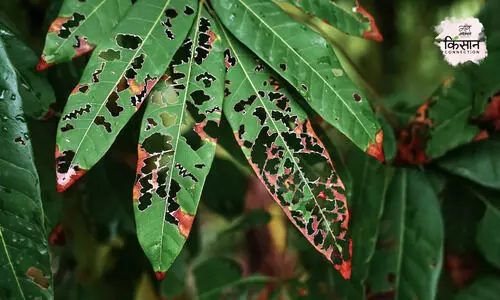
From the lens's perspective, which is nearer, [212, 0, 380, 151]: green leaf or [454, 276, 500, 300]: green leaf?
[212, 0, 380, 151]: green leaf

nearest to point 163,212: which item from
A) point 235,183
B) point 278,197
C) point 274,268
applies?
point 278,197

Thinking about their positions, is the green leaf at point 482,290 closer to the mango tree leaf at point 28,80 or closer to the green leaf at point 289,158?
the green leaf at point 289,158

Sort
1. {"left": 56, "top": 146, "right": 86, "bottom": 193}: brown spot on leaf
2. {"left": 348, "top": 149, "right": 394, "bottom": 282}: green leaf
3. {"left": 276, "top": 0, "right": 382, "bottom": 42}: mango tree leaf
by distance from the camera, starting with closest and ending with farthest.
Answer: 1. {"left": 56, "top": 146, "right": 86, "bottom": 193}: brown spot on leaf
2. {"left": 276, "top": 0, "right": 382, "bottom": 42}: mango tree leaf
3. {"left": 348, "top": 149, "right": 394, "bottom": 282}: green leaf

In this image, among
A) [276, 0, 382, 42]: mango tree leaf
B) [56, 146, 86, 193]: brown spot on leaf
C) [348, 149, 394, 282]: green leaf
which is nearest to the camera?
[56, 146, 86, 193]: brown spot on leaf

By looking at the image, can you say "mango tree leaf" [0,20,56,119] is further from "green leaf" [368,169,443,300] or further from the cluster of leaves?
"green leaf" [368,169,443,300]

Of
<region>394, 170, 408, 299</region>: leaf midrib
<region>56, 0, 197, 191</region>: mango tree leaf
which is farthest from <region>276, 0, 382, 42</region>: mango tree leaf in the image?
<region>394, 170, 408, 299</region>: leaf midrib

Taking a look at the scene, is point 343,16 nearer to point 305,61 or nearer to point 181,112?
point 305,61
